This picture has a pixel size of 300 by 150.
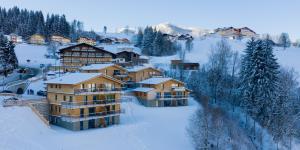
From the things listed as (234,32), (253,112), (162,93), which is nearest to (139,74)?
(162,93)

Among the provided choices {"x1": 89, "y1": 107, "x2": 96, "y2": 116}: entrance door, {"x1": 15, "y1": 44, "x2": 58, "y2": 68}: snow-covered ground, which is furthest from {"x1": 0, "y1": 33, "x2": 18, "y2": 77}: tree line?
{"x1": 89, "y1": 107, "x2": 96, "y2": 116}: entrance door

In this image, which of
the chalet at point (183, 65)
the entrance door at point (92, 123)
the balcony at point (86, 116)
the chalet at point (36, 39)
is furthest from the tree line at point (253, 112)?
the chalet at point (36, 39)

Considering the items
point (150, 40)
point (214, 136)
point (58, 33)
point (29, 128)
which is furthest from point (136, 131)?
point (58, 33)

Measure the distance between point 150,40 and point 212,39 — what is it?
38.7 m

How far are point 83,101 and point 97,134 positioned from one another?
5842 mm

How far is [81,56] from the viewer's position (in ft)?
302

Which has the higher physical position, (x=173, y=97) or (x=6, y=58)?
(x=6, y=58)

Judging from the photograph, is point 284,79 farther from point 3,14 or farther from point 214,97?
point 3,14

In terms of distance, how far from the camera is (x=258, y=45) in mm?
64062

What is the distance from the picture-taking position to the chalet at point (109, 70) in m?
71.2

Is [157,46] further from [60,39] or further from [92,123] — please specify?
[92,123]

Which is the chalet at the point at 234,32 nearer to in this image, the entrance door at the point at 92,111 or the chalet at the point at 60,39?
the chalet at the point at 60,39

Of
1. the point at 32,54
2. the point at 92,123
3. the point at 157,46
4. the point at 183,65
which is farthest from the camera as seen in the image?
the point at 157,46

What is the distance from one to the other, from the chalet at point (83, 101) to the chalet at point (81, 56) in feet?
114
